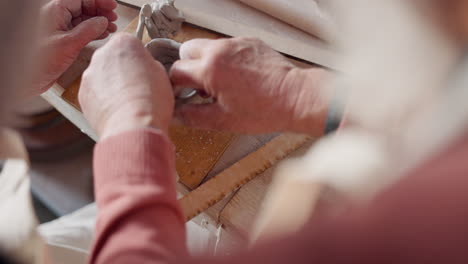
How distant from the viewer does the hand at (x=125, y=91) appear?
60 centimetres

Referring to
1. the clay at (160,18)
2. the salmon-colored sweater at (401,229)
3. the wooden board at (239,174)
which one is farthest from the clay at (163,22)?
the salmon-colored sweater at (401,229)

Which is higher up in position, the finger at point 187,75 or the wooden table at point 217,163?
the finger at point 187,75

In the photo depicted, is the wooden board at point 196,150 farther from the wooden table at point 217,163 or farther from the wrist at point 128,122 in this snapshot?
the wrist at point 128,122

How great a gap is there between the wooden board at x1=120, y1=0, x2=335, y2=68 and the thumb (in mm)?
115

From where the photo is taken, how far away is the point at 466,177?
0.29 meters

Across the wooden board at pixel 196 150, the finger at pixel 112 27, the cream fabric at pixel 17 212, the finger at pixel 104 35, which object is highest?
the finger at pixel 112 27

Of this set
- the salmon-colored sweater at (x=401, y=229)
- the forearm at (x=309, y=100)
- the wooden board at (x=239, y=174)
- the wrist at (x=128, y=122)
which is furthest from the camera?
the wooden board at (x=239, y=174)

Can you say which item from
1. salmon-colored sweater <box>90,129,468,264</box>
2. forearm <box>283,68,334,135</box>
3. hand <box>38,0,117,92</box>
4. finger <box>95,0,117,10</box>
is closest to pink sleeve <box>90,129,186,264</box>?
salmon-colored sweater <box>90,129,468,264</box>

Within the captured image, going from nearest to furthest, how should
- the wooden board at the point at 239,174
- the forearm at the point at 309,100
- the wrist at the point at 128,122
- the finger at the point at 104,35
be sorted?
the wrist at the point at 128,122
the forearm at the point at 309,100
the wooden board at the point at 239,174
the finger at the point at 104,35

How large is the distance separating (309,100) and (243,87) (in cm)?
10

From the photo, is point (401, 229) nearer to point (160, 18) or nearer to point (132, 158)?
point (132, 158)

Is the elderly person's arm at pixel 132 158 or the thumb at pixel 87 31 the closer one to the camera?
the elderly person's arm at pixel 132 158

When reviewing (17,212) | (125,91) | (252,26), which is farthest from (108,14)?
(17,212)

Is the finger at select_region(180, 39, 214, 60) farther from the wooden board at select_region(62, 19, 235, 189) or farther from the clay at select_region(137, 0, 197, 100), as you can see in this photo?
the wooden board at select_region(62, 19, 235, 189)
